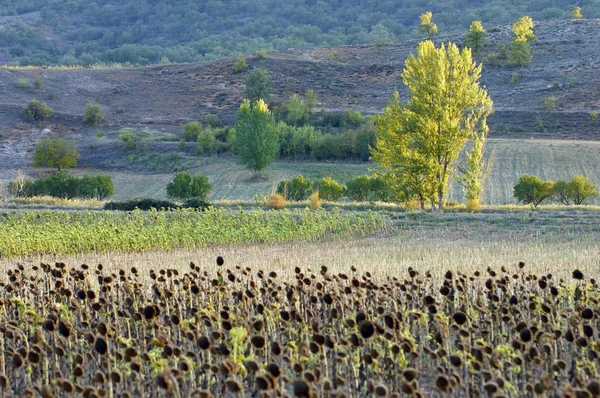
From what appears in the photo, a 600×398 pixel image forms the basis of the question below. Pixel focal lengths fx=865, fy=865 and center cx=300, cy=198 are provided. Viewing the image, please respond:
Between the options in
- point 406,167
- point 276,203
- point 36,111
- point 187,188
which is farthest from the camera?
point 36,111

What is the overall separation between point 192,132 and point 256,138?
14.1 meters

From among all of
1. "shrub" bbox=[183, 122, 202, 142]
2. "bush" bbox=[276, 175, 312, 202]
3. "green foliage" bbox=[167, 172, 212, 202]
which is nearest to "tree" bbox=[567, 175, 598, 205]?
"bush" bbox=[276, 175, 312, 202]

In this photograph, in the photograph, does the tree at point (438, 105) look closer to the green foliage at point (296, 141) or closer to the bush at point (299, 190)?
the bush at point (299, 190)

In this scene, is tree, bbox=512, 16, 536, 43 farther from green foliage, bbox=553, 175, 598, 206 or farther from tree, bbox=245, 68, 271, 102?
green foliage, bbox=553, 175, 598, 206

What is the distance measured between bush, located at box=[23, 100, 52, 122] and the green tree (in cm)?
2573

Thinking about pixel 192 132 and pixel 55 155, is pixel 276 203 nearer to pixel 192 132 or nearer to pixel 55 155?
pixel 55 155

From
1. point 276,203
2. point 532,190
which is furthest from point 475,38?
point 276,203

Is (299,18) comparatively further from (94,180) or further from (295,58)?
(94,180)

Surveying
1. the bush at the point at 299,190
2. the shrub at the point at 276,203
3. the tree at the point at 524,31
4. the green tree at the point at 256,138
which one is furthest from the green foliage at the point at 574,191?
the tree at the point at 524,31

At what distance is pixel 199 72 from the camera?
9138 centimetres

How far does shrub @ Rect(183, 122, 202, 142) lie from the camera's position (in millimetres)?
70688

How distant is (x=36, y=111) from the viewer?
7769 cm

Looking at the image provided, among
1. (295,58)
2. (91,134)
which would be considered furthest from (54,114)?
(295,58)

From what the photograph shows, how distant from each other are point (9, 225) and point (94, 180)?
83.7ft
